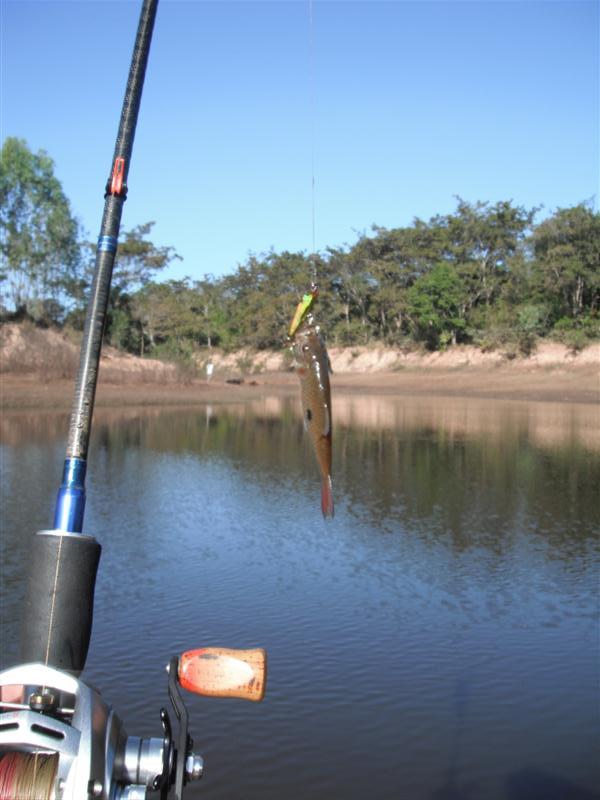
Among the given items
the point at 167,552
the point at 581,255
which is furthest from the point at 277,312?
the point at 167,552

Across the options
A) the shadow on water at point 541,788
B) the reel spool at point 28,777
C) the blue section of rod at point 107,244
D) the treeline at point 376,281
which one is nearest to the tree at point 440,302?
the treeline at point 376,281

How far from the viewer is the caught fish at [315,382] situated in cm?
324

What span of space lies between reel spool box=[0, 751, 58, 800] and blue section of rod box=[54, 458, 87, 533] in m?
0.94

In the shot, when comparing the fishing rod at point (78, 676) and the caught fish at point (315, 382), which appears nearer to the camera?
the fishing rod at point (78, 676)

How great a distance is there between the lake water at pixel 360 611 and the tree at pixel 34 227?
31.6 m

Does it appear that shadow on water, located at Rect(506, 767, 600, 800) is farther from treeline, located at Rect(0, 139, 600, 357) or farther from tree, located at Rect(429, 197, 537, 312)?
tree, located at Rect(429, 197, 537, 312)

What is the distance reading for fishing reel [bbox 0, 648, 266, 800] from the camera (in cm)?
208

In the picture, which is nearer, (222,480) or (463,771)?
(463,771)

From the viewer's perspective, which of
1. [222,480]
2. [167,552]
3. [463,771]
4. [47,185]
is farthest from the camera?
[47,185]

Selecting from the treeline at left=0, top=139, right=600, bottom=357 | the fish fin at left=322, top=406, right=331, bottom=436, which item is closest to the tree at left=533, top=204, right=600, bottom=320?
the treeline at left=0, top=139, right=600, bottom=357

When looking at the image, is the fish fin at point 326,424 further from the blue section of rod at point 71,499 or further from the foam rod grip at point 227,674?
the foam rod grip at point 227,674

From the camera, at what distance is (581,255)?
49.6 metres

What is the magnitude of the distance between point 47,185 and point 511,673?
46144 mm

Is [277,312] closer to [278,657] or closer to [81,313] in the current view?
[81,313]
